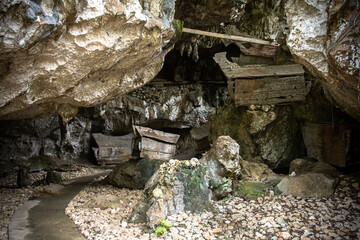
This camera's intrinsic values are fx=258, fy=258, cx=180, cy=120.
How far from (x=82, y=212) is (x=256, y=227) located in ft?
10.5

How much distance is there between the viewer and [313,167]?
5797mm

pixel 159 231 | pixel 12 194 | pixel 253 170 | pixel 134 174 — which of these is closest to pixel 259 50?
pixel 253 170

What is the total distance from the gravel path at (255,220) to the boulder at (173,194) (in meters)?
0.17

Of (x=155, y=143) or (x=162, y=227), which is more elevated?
(x=155, y=143)

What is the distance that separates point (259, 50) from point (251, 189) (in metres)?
3.75

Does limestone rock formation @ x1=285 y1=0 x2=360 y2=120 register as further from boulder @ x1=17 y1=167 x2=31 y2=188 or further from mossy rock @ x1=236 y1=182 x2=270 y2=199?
boulder @ x1=17 y1=167 x2=31 y2=188

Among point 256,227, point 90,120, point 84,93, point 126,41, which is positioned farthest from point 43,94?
point 90,120

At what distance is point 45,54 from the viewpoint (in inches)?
145

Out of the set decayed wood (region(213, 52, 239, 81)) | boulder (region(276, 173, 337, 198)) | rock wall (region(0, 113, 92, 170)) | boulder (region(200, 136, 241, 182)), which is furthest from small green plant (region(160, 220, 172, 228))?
rock wall (region(0, 113, 92, 170))

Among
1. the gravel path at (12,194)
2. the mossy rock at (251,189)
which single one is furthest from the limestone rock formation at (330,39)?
the gravel path at (12,194)

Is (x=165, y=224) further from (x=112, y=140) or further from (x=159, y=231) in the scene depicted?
(x=112, y=140)

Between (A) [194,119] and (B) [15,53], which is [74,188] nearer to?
(B) [15,53]

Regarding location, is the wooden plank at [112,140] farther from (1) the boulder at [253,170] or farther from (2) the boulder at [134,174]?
(1) the boulder at [253,170]

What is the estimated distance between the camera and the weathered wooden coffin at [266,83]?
668cm
